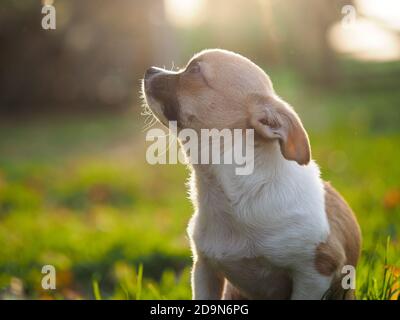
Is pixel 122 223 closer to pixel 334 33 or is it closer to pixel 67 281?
pixel 67 281

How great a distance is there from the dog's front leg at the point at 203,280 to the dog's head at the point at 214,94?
2.32 ft

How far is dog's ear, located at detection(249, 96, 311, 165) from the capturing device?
2756 millimetres

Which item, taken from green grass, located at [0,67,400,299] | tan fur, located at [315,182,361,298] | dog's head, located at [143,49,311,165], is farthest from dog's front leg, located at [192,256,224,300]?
dog's head, located at [143,49,311,165]

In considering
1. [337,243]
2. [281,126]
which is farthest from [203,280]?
[281,126]

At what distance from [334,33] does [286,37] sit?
2.98 meters

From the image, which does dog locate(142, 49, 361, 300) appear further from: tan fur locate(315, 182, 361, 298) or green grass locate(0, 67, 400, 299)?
green grass locate(0, 67, 400, 299)

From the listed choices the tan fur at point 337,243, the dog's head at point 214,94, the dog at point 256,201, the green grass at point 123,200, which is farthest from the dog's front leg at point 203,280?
the dog's head at point 214,94

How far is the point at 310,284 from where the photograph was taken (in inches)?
116

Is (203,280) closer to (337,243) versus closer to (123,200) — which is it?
(337,243)

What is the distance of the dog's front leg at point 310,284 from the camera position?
2.96 m

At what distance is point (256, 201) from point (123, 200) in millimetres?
4639

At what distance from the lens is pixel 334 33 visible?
13.3m

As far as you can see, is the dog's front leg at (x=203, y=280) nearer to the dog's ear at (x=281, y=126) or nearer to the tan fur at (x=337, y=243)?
the tan fur at (x=337, y=243)
